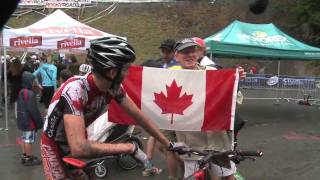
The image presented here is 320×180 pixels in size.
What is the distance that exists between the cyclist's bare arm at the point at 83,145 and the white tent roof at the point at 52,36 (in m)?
9.38

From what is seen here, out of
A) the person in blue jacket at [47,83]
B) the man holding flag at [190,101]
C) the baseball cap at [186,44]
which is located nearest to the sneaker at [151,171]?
the man holding flag at [190,101]

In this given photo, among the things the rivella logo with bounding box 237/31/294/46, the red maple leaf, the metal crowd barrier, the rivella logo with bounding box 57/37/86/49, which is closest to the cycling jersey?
the red maple leaf

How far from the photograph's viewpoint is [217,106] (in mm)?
5527

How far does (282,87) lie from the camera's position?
18156mm

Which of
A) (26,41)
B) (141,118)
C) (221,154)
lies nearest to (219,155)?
(221,154)

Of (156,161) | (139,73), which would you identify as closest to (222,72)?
(139,73)

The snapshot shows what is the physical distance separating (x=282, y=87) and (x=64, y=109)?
1587 cm

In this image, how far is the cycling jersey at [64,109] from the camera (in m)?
3.01

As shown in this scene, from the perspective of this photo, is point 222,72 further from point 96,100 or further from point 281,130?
point 281,130

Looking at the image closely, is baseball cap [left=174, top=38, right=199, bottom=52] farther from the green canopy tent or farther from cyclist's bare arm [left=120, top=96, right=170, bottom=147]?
the green canopy tent

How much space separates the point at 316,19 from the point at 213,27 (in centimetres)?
694

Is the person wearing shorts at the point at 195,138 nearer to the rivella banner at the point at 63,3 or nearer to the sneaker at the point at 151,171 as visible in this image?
the sneaker at the point at 151,171

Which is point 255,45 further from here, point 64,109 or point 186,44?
point 64,109

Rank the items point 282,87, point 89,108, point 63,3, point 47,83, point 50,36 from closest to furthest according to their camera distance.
Result: point 89,108 < point 50,36 < point 47,83 < point 282,87 < point 63,3
